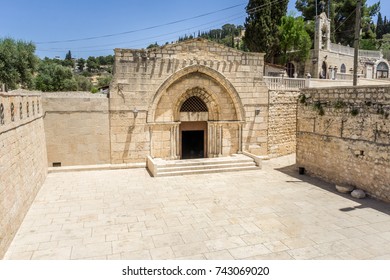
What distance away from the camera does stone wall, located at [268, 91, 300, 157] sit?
14.8m

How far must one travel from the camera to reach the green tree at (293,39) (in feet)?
88.2

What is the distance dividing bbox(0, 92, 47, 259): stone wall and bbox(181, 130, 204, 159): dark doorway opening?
261 inches

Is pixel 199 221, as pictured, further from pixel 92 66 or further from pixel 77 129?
pixel 92 66

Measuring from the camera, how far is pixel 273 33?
86.9 ft

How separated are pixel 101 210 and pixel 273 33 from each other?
23.5 meters

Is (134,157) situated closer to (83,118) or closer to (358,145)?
(83,118)

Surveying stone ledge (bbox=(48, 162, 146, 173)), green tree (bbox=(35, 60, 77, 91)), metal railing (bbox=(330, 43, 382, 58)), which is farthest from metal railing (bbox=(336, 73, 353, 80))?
green tree (bbox=(35, 60, 77, 91))

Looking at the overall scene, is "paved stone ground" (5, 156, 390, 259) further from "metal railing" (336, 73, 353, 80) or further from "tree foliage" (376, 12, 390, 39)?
"tree foliage" (376, 12, 390, 39)

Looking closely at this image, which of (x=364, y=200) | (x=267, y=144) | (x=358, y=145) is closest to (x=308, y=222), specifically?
(x=364, y=200)

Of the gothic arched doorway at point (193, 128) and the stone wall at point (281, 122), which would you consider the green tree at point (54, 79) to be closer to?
the gothic arched doorway at point (193, 128)

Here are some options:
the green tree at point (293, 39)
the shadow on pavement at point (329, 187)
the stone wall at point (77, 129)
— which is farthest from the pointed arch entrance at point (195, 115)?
the green tree at point (293, 39)

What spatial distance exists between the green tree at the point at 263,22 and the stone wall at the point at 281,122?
12.1 m

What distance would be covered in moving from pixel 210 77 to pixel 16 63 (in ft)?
62.6

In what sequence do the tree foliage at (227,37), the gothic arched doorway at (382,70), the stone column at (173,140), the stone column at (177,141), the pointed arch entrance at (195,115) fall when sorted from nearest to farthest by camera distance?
the pointed arch entrance at (195,115)
the stone column at (173,140)
the stone column at (177,141)
the gothic arched doorway at (382,70)
the tree foliage at (227,37)
